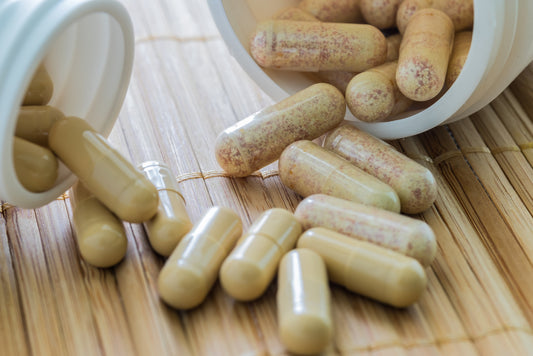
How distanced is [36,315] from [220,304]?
34 centimetres

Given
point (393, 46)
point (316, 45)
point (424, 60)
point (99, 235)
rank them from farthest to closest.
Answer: point (393, 46) < point (316, 45) < point (424, 60) < point (99, 235)

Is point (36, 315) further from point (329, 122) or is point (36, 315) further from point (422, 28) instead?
point (422, 28)

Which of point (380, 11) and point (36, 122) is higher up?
point (36, 122)

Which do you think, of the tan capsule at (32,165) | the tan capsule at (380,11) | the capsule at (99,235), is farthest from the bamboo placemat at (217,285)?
the tan capsule at (380,11)

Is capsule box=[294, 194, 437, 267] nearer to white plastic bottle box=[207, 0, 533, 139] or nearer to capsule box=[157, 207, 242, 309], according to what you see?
capsule box=[157, 207, 242, 309]

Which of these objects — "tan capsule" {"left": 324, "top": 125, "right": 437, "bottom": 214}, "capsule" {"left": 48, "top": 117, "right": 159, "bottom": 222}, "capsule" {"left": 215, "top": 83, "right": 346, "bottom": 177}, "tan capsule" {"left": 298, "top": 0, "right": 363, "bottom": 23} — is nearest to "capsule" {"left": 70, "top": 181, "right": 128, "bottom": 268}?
"capsule" {"left": 48, "top": 117, "right": 159, "bottom": 222}

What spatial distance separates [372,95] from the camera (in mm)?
1480

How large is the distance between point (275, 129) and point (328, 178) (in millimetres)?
178

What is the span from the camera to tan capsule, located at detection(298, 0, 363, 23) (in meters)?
1.72

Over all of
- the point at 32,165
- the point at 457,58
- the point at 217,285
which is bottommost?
the point at 217,285

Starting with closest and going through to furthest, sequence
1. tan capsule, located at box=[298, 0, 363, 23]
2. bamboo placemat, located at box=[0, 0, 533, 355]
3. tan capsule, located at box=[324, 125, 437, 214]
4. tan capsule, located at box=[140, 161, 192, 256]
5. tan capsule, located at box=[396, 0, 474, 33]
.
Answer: bamboo placemat, located at box=[0, 0, 533, 355], tan capsule, located at box=[140, 161, 192, 256], tan capsule, located at box=[324, 125, 437, 214], tan capsule, located at box=[396, 0, 474, 33], tan capsule, located at box=[298, 0, 363, 23]

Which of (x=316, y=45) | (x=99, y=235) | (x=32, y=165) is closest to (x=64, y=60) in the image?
(x=32, y=165)

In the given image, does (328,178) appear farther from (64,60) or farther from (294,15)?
(64,60)

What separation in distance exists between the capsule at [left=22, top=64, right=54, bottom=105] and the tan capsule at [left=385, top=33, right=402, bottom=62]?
0.83 metres
